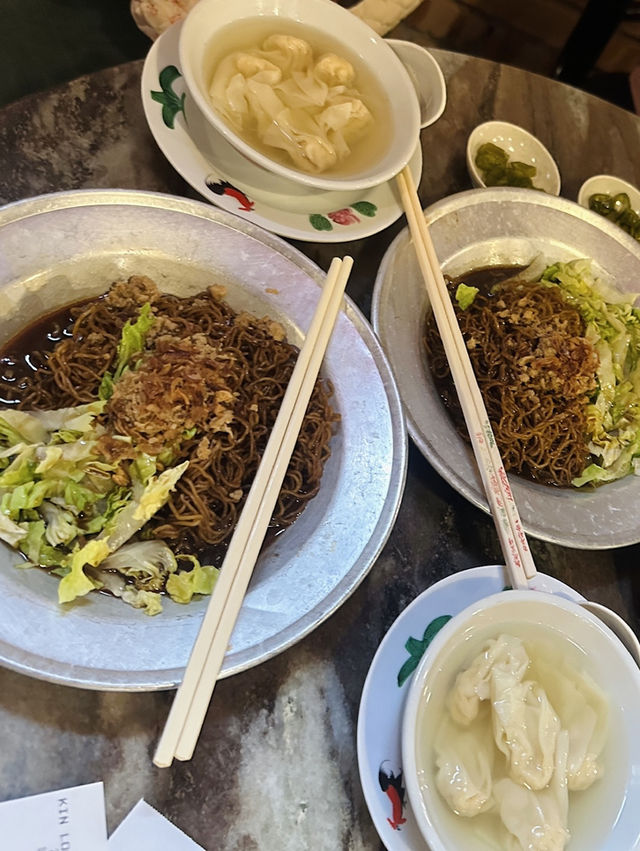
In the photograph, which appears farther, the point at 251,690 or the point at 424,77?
the point at 424,77

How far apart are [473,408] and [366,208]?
0.76 m

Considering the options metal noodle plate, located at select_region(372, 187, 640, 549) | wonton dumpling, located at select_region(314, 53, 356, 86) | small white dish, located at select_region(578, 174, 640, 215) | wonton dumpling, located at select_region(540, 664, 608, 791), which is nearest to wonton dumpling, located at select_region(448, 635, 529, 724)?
wonton dumpling, located at select_region(540, 664, 608, 791)

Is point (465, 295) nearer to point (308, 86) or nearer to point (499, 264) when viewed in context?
point (499, 264)

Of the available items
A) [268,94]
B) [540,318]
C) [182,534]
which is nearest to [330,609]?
[182,534]

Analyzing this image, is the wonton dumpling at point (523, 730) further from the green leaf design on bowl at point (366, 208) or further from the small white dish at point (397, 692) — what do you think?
the green leaf design on bowl at point (366, 208)

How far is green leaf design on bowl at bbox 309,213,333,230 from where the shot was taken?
2023 millimetres

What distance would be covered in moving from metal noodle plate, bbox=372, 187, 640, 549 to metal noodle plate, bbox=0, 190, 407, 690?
0.16m

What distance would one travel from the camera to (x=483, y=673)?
1.41m

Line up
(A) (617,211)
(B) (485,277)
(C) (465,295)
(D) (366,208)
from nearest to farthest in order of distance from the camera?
(D) (366,208) < (C) (465,295) < (B) (485,277) < (A) (617,211)

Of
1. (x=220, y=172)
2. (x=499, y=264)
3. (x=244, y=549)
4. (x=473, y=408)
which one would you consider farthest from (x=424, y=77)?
(x=244, y=549)

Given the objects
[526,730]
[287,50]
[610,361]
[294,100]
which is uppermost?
[287,50]

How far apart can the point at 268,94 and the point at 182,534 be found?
139 centimetres

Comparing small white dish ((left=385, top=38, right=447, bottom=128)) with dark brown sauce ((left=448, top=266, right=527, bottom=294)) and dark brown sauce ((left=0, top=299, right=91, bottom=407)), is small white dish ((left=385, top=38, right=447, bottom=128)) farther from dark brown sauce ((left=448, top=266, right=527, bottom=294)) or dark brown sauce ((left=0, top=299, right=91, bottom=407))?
dark brown sauce ((left=0, top=299, right=91, bottom=407))

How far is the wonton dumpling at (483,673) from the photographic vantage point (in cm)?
139
